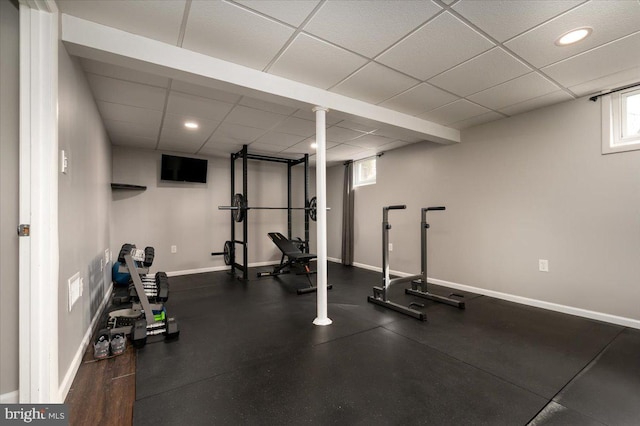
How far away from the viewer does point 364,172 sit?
238 inches

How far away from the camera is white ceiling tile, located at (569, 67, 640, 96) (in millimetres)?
2453

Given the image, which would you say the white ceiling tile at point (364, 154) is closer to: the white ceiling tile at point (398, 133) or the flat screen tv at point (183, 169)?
the white ceiling tile at point (398, 133)

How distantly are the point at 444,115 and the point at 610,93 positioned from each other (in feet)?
5.09

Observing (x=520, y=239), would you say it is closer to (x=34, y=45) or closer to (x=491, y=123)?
(x=491, y=123)

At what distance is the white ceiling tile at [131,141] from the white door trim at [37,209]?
9.58ft

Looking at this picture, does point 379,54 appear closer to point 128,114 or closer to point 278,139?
point 278,139

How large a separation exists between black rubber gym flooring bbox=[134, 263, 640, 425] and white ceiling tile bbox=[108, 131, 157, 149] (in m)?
2.82

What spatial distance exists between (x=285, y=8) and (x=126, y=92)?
203 cm

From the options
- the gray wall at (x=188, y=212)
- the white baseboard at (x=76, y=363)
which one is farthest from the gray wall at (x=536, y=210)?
the white baseboard at (x=76, y=363)

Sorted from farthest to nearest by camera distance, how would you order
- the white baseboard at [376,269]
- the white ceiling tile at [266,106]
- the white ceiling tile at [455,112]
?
the white baseboard at [376,269] → the white ceiling tile at [455,112] → the white ceiling tile at [266,106]

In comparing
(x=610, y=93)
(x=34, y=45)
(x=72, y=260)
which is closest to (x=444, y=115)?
(x=610, y=93)

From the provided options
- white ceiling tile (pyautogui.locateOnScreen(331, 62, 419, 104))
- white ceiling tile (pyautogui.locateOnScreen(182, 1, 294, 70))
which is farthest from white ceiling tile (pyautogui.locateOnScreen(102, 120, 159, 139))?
white ceiling tile (pyautogui.locateOnScreen(331, 62, 419, 104))

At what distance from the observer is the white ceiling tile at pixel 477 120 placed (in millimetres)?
3479

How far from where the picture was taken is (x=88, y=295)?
246 centimetres
